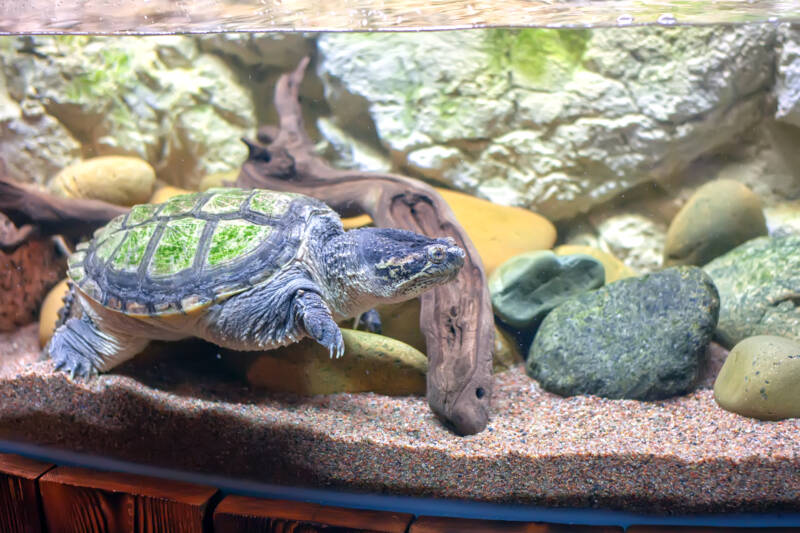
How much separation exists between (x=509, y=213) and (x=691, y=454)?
7.46 ft

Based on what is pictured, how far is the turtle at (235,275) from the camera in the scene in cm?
229

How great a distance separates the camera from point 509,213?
3883 mm

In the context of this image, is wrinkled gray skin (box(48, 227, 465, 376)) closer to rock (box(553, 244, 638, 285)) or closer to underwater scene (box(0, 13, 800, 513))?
underwater scene (box(0, 13, 800, 513))

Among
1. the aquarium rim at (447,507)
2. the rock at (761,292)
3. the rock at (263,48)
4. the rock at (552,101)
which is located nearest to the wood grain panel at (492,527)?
the aquarium rim at (447,507)

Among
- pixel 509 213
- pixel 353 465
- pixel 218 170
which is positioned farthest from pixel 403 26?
pixel 353 465

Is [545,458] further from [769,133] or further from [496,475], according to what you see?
Result: [769,133]

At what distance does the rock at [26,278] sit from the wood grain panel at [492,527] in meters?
3.19

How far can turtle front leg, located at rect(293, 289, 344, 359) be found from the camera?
208 cm

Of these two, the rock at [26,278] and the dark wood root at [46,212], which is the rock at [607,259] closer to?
the dark wood root at [46,212]

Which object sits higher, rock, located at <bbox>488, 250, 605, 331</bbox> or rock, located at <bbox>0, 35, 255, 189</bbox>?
rock, located at <bbox>0, 35, 255, 189</bbox>

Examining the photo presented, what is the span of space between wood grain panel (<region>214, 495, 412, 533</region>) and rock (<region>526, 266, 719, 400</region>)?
1.23m

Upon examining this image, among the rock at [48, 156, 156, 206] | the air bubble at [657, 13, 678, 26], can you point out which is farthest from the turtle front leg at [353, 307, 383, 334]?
the air bubble at [657, 13, 678, 26]

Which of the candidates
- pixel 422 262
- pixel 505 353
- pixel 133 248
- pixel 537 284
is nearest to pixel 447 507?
pixel 422 262

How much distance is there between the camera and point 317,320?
2.15 meters
